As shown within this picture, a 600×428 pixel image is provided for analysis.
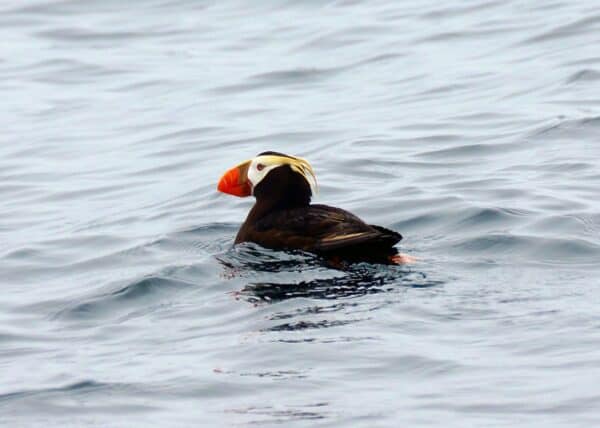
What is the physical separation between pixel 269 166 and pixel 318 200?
169 centimetres

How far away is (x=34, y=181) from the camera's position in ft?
38.4

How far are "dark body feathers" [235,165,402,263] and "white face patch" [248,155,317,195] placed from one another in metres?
0.03

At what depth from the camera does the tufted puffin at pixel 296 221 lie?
7.64m

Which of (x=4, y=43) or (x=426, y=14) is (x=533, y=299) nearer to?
(x=426, y=14)

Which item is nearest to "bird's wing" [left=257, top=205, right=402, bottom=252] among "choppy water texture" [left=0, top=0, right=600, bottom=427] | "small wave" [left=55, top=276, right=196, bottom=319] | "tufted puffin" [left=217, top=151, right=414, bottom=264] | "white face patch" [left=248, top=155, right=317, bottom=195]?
"tufted puffin" [left=217, top=151, right=414, bottom=264]

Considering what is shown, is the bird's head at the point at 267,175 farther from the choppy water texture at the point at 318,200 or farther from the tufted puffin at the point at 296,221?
the choppy water texture at the point at 318,200

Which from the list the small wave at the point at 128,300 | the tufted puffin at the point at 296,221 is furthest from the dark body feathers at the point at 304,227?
the small wave at the point at 128,300

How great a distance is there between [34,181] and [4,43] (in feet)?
22.0

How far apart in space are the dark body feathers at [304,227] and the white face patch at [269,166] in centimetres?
3

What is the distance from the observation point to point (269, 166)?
334 inches

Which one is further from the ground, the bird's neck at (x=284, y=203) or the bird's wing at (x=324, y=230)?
the bird's neck at (x=284, y=203)

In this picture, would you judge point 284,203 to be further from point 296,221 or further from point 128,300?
point 128,300

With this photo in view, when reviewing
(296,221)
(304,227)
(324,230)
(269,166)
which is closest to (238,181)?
(269,166)

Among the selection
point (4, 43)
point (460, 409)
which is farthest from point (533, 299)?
point (4, 43)
